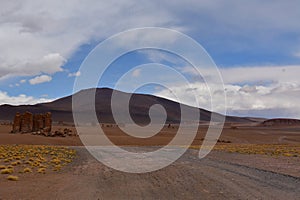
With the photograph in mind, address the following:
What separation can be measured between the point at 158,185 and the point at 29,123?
50208mm

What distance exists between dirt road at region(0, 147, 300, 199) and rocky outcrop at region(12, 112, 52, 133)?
43.7 metres

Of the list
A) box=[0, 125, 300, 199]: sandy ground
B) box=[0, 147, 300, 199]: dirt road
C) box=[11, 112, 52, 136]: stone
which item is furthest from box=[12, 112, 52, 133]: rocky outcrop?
box=[0, 147, 300, 199]: dirt road

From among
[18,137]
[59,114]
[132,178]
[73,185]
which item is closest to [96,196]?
[73,185]

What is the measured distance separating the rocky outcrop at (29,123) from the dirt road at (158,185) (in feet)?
143

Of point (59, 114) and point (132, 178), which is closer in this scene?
point (132, 178)

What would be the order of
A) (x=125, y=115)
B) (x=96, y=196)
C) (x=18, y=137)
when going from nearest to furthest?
(x=96, y=196) < (x=18, y=137) < (x=125, y=115)

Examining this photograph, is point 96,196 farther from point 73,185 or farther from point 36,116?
point 36,116

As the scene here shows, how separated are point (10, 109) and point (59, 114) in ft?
80.8

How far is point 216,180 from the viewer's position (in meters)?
14.7

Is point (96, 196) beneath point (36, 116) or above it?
beneath

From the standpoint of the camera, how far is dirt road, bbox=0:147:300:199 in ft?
38.3

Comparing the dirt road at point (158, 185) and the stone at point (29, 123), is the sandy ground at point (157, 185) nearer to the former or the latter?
the dirt road at point (158, 185)

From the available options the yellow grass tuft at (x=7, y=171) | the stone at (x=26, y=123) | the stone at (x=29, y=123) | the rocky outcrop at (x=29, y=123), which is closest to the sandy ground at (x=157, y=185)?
the yellow grass tuft at (x=7, y=171)

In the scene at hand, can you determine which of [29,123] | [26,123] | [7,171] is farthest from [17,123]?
[7,171]
